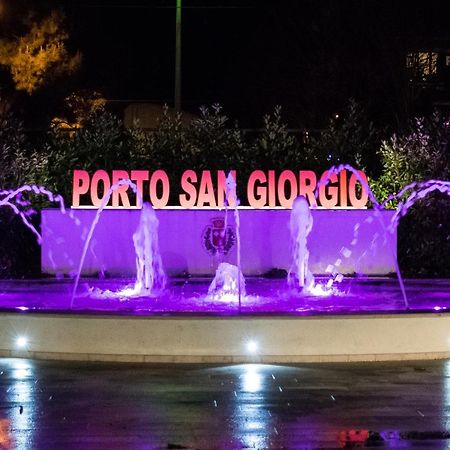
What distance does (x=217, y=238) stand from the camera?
22641 mm

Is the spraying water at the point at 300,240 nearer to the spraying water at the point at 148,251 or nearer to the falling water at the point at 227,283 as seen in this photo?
the falling water at the point at 227,283

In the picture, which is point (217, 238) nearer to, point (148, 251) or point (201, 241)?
point (201, 241)

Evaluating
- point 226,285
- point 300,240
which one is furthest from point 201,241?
point 226,285

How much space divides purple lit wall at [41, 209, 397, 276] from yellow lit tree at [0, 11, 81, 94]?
36.9 ft

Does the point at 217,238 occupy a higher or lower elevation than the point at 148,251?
higher

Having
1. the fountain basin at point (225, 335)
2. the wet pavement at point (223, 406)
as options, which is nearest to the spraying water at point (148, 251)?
the fountain basin at point (225, 335)

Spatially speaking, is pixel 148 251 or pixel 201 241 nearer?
pixel 148 251

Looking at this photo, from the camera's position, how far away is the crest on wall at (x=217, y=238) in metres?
22.6

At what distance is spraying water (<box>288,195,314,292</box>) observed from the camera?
66.8ft

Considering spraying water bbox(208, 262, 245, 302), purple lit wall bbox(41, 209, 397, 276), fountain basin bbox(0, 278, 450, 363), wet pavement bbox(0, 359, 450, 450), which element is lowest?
wet pavement bbox(0, 359, 450, 450)

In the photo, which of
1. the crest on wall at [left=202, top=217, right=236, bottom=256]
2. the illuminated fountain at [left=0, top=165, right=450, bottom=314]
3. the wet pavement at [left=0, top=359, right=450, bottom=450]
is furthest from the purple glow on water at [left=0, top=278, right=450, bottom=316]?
the crest on wall at [left=202, top=217, right=236, bottom=256]

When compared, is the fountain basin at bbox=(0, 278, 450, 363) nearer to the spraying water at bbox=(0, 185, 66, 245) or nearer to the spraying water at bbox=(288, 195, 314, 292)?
the spraying water at bbox=(288, 195, 314, 292)

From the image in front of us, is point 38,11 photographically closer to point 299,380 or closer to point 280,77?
point 280,77

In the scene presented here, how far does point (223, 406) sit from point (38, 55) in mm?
25603
